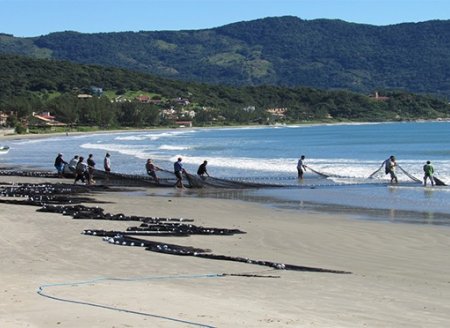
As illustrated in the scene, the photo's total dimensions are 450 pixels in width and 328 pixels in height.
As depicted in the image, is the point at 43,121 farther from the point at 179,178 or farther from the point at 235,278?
the point at 235,278

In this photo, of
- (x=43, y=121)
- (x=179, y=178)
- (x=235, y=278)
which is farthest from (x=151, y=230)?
(x=43, y=121)

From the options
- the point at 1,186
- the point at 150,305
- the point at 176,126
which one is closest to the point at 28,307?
the point at 150,305

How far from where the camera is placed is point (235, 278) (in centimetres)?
1219

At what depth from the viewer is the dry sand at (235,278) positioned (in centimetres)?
946

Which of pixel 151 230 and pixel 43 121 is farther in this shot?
pixel 43 121

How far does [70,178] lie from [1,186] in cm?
568

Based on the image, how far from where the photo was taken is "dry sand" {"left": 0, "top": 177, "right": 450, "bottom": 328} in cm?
946

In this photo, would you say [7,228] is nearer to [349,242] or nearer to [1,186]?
[349,242]

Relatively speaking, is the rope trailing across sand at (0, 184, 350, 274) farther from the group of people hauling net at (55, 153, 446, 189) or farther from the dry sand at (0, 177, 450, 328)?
the group of people hauling net at (55, 153, 446, 189)

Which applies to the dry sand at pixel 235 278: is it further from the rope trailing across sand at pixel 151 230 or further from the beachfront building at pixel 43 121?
the beachfront building at pixel 43 121

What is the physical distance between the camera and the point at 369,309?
10.2 metres

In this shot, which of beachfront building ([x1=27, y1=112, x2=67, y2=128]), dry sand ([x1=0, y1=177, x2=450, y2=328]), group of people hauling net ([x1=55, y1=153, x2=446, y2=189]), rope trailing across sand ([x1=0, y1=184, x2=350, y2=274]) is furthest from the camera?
beachfront building ([x1=27, y1=112, x2=67, y2=128])

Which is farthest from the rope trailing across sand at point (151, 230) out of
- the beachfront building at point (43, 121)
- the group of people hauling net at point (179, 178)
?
the beachfront building at point (43, 121)

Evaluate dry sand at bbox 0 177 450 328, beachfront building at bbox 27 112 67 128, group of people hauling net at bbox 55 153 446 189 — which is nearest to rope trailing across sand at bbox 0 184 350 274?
dry sand at bbox 0 177 450 328
